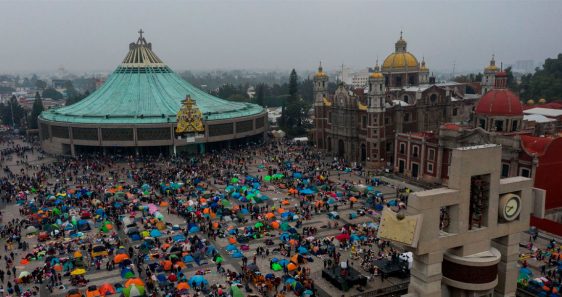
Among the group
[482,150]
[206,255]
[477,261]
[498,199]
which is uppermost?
[482,150]

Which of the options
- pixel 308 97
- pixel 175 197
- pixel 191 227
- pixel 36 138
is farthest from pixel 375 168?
pixel 308 97

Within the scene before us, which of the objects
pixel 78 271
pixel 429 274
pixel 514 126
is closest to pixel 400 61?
pixel 514 126

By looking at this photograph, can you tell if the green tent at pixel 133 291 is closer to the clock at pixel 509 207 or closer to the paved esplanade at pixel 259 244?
the paved esplanade at pixel 259 244

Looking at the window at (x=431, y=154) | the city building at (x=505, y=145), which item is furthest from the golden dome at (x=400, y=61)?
the window at (x=431, y=154)

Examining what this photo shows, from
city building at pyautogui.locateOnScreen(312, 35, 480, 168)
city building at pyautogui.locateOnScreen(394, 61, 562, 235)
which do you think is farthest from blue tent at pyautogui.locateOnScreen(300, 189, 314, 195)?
city building at pyautogui.locateOnScreen(312, 35, 480, 168)

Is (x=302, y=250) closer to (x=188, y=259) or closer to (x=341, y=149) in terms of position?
(x=188, y=259)

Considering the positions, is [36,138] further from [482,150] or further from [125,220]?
[482,150]

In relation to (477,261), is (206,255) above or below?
below

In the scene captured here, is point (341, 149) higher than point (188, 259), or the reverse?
point (341, 149)
